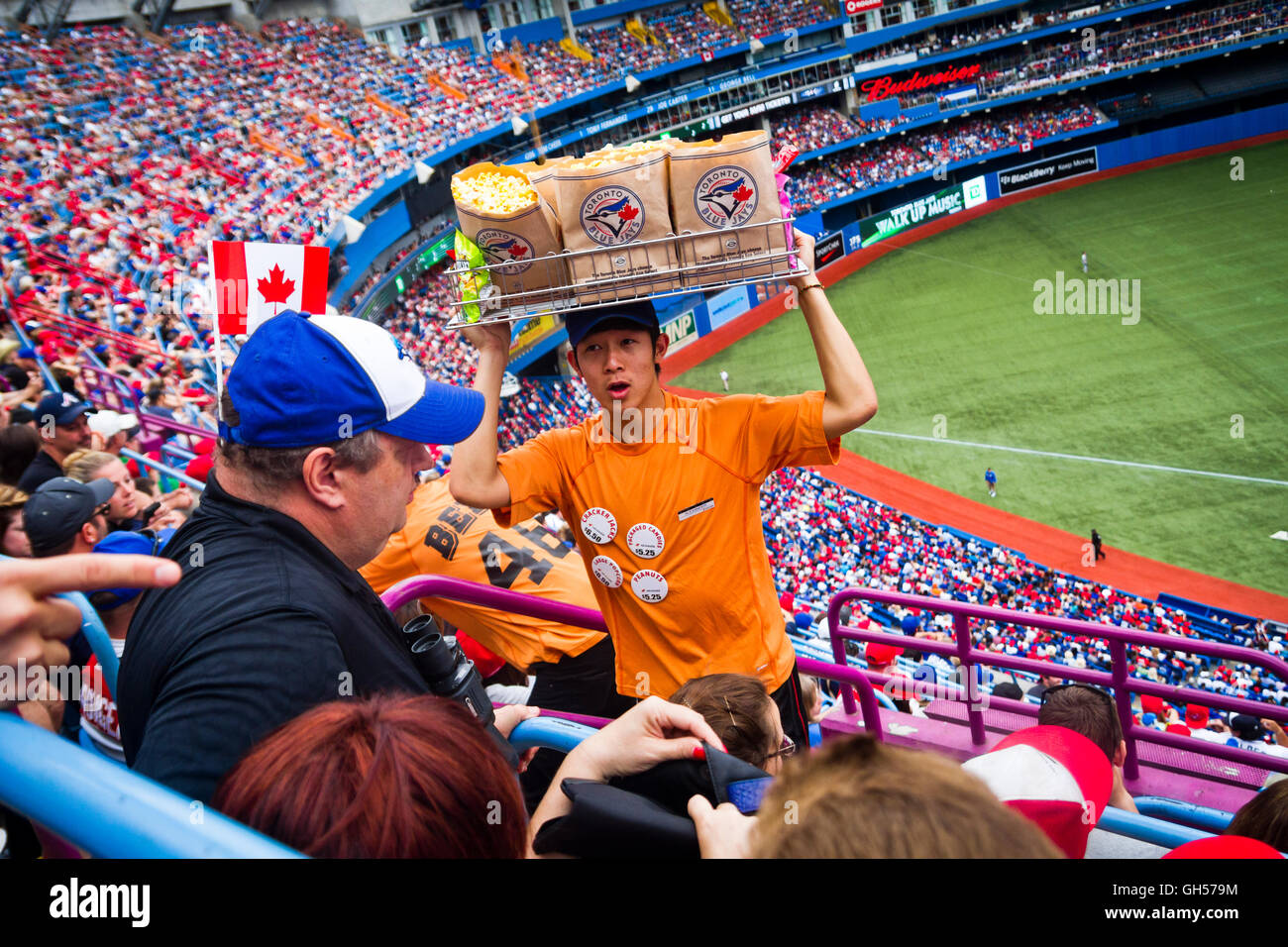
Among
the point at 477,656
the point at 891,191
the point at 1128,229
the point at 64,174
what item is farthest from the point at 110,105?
the point at 1128,229

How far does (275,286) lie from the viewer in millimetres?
3232

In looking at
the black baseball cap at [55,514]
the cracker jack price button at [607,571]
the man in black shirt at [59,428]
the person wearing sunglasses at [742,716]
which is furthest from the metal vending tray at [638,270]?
the man in black shirt at [59,428]

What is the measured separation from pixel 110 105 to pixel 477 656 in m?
25.0

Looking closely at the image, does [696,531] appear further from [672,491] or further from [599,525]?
[599,525]

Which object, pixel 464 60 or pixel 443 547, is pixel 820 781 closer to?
pixel 443 547

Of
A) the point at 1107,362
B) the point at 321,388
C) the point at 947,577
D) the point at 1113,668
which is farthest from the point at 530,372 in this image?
the point at 321,388

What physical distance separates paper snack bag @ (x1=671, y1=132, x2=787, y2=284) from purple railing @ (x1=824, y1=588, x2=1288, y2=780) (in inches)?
64.0

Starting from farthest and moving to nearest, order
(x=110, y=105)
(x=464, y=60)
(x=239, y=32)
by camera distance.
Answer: (x=464, y=60)
(x=239, y=32)
(x=110, y=105)

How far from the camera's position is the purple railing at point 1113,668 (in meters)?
3.88

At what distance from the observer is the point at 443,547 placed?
414cm

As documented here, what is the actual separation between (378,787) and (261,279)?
8.68ft

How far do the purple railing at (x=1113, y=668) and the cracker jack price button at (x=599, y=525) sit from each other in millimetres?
1010

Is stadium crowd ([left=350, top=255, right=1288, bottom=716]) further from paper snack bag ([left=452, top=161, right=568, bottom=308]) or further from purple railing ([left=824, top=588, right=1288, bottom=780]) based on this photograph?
paper snack bag ([left=452, top=161, right=568, bottom=308])

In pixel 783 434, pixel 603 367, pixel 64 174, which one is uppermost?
pixel 64 174
